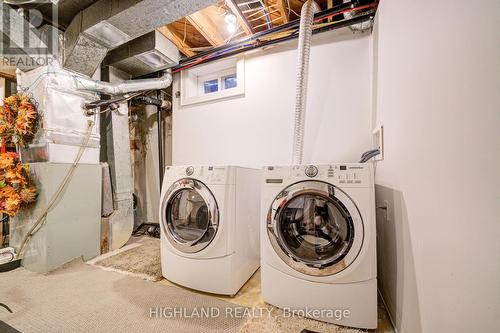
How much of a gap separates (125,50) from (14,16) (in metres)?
0.85

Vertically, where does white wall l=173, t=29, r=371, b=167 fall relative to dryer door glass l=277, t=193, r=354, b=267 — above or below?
above

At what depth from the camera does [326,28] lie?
6.16ft

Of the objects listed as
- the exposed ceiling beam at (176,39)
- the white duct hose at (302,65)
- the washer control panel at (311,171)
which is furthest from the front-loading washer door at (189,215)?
the exposed ceiling beam at (176,39)

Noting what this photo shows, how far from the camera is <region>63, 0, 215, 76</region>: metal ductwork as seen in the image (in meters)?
1.58

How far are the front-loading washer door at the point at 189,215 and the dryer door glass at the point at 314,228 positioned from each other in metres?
0.50

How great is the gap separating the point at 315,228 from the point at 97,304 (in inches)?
60.1

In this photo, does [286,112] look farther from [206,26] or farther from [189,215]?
[189,215]

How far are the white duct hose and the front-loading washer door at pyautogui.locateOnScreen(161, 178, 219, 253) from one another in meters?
0.89

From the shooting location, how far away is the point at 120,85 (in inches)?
88.9

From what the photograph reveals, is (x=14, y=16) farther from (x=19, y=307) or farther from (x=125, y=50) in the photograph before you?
(x=19, y=307)

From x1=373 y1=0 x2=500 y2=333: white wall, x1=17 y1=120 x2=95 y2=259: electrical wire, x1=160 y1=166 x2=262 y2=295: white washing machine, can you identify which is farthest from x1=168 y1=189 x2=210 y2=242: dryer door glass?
x1=373 y1=0 x2=500 y2=333: white wall

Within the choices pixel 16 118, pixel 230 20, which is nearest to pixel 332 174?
pixel 230 20

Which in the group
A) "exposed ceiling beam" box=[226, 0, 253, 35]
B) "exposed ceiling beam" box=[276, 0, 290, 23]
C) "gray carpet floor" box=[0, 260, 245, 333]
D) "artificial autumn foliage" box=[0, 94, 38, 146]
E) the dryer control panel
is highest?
"exposed ceiling beam" box=[276, 0, 290, 23]

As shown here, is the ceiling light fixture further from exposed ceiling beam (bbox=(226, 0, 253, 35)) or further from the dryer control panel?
the dryer control panel
